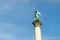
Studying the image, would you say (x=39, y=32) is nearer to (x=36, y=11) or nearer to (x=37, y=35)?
(x=37, y=35)

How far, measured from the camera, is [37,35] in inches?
1902

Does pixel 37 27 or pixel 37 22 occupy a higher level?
pixel 37 22

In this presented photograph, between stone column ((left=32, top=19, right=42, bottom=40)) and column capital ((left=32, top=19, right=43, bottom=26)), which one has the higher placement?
column capital ((left=32, top=19, right=43, bottom=26))

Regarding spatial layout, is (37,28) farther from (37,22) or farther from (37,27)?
(37,22)

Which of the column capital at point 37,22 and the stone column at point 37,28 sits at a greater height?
the column capital at point 37,22

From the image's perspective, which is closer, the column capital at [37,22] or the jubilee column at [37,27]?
the jubilee column at [37,27]

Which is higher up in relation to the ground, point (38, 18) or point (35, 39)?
point (38, 18)

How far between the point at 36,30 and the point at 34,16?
643 cm

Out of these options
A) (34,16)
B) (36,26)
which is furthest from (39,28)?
(34,16)

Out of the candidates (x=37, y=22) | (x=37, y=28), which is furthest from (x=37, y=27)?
(x=37, y=22)

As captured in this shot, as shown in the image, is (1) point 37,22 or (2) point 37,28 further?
(1) point 37,22

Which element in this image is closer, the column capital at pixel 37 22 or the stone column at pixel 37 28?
the stone column at pixel 37 28

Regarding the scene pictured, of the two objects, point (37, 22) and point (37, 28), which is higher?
point (37, 22)

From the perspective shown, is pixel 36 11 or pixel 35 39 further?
pixel 36 11
